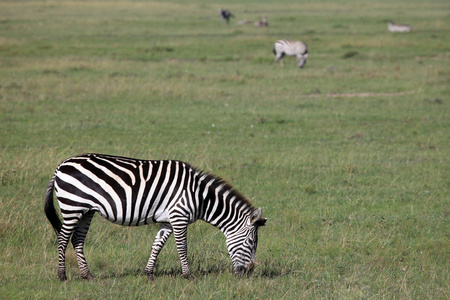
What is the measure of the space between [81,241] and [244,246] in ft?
5.52

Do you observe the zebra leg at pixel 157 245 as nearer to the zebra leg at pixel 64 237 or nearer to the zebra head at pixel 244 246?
the zebra head at pixel 244 246

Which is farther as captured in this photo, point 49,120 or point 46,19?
point 46,19

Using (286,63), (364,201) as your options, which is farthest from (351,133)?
(286,63)

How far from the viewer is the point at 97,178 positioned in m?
5.27

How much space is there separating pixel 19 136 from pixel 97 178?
→ 8450 mm

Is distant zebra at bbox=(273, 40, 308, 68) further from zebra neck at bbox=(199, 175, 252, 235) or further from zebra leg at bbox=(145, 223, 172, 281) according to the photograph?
zebra leg at bbox=(145, 223, 172, 281)

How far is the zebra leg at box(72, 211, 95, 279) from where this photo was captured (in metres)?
5.48

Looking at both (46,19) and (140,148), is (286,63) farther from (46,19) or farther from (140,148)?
(46,19)

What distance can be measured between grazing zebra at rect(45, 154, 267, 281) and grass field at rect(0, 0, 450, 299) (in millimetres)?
389

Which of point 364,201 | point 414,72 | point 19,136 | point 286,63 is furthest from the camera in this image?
point 286,63

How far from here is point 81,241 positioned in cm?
553

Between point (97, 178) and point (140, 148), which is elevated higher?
point (97, 178)

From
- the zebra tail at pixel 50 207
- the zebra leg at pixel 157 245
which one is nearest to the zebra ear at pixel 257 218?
the zebra leg at pixel 157 245

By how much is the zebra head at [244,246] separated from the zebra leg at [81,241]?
148 centimetres
